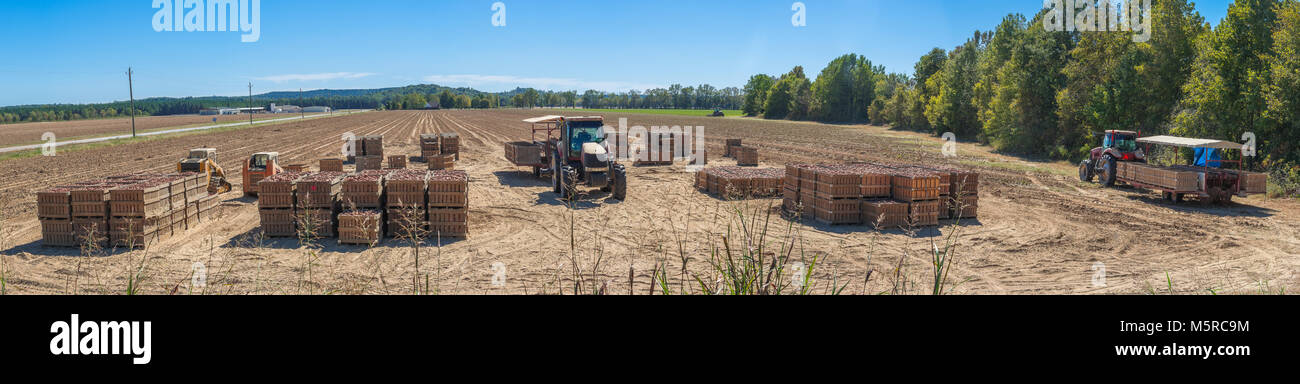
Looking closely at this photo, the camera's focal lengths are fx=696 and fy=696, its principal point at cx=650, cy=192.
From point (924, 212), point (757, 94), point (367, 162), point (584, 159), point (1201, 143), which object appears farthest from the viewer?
point (757, 94)

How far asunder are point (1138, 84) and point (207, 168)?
37339mm

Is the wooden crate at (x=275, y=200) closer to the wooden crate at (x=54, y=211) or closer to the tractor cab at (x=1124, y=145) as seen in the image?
the wooden crate at (x=54, y=211)

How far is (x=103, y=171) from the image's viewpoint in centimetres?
2861

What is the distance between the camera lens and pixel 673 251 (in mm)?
13133

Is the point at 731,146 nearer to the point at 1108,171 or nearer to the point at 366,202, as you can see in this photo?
the point at 1108,171

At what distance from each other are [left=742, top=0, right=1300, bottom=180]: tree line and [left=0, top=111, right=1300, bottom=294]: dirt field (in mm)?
5572

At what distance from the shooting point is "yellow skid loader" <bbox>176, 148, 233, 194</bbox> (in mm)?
20016

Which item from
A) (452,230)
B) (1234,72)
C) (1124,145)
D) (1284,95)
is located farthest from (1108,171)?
(452,230)

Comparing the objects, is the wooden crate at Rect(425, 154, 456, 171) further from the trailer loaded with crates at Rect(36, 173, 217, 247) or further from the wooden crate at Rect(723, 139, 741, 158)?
the trailer loaded with crates at Rect(36, 173, 217, 247)

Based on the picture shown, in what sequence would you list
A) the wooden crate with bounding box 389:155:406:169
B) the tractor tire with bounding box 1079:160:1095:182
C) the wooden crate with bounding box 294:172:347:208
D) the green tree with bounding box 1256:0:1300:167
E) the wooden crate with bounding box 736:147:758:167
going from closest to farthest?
the wooden crate with bounding box 294:172:347:208 < the green tree with bounding box 1256:0:1300:167 < the tractor tire with bounding box 1079:160:1095:182 < the wooden crate with bounding box 389:155:406:169 < the wooden crate with bounding box 736:147:758:167

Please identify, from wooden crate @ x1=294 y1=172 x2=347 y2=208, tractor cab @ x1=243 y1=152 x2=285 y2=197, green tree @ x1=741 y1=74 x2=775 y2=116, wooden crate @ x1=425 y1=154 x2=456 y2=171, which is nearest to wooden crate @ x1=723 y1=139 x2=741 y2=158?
wooden crate @ x1=425 y1=154 x2=456 y2=171

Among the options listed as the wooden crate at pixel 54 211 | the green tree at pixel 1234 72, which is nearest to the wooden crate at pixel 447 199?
the wooden crate at pixel 54 211

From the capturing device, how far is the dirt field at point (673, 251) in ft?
35.6
